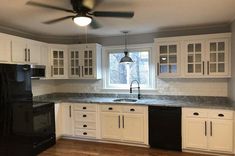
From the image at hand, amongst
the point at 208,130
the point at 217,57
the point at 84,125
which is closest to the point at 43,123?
the point at 84,125

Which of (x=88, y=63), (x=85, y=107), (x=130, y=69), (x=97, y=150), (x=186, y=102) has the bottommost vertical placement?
(x=97, y=150)

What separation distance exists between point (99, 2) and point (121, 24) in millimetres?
1174

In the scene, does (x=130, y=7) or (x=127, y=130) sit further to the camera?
(x=127, y=130)

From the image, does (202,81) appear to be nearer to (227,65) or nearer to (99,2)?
(227,65)

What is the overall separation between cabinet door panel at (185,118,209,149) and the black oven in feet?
8.51

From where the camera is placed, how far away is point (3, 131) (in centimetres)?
269

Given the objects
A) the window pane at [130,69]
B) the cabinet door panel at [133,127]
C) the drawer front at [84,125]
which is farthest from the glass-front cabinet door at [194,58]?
the drawer front at [84,125]

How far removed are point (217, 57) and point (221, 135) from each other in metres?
1.39

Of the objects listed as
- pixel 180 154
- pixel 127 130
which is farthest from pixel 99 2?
pixel 180 154

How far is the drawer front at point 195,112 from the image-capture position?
3.31m

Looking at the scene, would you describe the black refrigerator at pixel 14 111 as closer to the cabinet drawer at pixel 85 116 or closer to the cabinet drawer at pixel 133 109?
the cabinet drawer at pixel 85 116

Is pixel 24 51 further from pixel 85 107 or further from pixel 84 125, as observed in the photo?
pixel 84 125

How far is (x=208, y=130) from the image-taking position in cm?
329

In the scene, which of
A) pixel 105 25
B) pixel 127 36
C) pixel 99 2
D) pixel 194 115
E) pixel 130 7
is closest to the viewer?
pixel 99 2
